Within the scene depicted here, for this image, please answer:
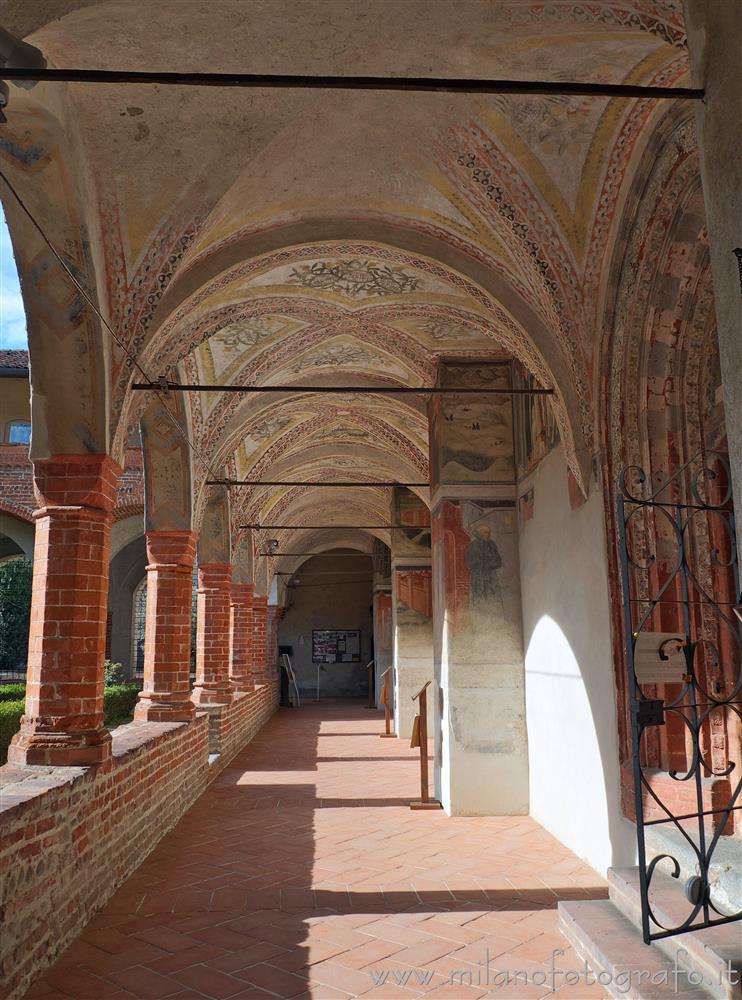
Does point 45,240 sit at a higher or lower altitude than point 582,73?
lower

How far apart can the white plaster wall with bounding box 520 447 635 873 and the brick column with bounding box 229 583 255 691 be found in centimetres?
803

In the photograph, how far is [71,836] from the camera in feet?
15.3

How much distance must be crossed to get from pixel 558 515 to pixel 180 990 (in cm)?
462

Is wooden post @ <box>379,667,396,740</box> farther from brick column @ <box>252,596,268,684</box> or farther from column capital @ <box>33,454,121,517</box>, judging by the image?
column capital @ <box>33,454,121,517</box>

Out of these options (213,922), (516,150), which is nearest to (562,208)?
(516,150)

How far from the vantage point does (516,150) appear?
5.30 m

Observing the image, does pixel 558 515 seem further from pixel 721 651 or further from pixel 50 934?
pixel 50 934

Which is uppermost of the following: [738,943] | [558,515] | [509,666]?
[558,515]

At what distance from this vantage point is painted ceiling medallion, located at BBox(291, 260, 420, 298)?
7270mm

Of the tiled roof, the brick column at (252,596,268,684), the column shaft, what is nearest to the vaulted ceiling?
the column shaft

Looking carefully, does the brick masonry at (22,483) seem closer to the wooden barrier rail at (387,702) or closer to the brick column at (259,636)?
the brick column at (259,636)

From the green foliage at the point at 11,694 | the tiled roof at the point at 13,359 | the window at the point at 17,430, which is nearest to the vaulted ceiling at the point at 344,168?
the green foliage at the point at 11,694

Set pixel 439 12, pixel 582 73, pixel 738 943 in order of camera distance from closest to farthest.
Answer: pixel 738 943 < pixel 439 12 < pixel 582 73

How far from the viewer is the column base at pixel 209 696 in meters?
11.5
